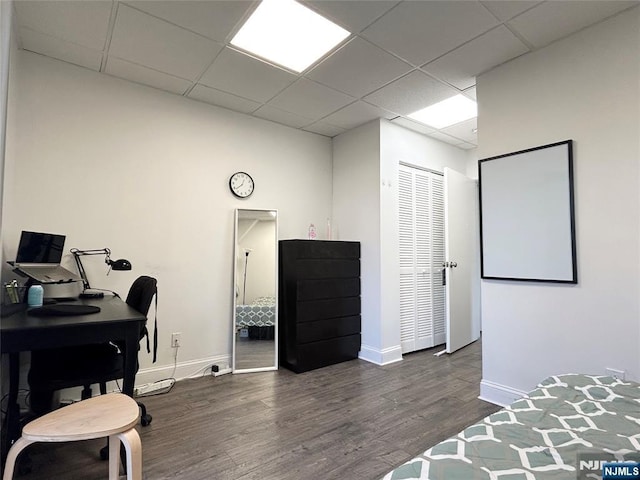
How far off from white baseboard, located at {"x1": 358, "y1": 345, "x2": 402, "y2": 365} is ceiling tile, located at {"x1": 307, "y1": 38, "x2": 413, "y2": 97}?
2636 mm

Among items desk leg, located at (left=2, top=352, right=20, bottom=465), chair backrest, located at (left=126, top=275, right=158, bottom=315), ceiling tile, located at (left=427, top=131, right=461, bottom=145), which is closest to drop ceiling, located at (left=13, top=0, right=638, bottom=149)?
ceiling tile, located at (left=427, top=131, right=461, bottom=145)

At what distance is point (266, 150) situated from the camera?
367 cm

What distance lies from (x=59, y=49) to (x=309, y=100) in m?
1.97

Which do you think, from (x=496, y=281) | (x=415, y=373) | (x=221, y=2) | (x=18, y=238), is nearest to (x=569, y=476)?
(x=496, y=281)

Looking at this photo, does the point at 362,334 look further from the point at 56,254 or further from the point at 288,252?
the point at 56,254

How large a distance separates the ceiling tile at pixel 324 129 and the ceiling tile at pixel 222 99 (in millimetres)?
759

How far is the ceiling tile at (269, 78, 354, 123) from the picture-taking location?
2996 millimetres

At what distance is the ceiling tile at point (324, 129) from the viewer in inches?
151

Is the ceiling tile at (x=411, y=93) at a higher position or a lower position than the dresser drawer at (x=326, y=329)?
higher

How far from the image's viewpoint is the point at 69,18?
212 centimetres

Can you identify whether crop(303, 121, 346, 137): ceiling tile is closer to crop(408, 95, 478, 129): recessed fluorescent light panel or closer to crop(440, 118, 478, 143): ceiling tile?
crop(408, 95, 478, 129): recessed fluorescent light panel

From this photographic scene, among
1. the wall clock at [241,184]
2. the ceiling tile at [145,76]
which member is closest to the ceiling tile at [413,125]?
the wall clock at [241,184]

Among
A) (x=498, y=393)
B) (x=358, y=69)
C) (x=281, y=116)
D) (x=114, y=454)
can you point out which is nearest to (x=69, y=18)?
(x=281, y=116)

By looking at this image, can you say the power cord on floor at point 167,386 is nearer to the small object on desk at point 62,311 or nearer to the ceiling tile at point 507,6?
the small object on desk at point 62,311
